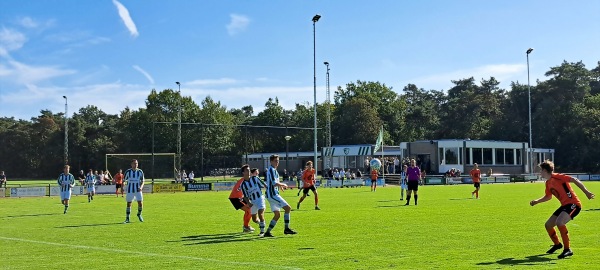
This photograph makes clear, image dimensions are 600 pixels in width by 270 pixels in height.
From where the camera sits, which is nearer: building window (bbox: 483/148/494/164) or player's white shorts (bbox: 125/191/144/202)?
player's white shorts (bbox: 125/191/144/202)

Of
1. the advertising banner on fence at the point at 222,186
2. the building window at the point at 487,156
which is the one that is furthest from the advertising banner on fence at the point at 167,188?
the building window at the point at 487,156

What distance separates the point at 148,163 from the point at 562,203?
188ft

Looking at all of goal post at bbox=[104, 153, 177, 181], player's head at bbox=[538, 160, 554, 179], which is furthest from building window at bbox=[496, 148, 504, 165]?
player's head at bbox=[538, 160, 554, 179]

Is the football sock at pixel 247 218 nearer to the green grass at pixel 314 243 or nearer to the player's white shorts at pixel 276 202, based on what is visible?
the green grass at pixel 314 243

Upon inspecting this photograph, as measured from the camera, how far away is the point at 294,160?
101 m

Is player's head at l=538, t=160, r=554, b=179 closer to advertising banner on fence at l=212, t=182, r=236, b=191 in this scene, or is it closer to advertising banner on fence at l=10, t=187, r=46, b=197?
advertising banner on fence at l=10, t=187, r=46, b=197

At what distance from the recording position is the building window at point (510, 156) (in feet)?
279

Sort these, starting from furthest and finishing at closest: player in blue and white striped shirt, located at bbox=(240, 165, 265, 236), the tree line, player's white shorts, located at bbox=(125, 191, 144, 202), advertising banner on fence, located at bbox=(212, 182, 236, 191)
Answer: the tree line
advertising banner on fence, located at bbox=(212, 182, 236, 191)
player's white shorts, located at bbox=(125, 191, 144, 202)
player in blue and white striped shirt, located at bbox=(240, 165, 265, 236)

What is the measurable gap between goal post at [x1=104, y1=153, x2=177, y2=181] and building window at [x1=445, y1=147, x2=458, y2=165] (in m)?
31.4

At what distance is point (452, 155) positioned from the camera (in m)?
79.3

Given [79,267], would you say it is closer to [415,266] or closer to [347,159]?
[415,266]

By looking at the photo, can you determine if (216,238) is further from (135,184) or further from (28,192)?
(28,192)

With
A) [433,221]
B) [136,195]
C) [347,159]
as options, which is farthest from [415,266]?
[347,159]

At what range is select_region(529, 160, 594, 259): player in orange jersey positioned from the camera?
12461mm
